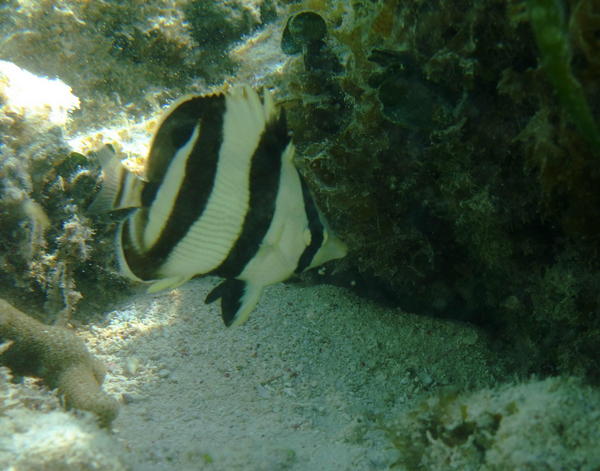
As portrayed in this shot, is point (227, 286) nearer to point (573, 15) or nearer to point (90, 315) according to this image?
point (573, 15)

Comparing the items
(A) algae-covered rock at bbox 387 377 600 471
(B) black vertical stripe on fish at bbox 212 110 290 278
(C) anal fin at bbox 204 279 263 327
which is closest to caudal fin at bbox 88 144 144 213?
(B) black vertical stripe on fish at bbox 212 110 290 278

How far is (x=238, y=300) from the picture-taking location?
178cm

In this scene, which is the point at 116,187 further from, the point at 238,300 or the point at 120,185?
the point at 238,300

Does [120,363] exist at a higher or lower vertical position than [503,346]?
higher

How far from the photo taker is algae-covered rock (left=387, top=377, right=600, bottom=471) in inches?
66.4

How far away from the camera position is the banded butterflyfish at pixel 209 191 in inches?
62.2

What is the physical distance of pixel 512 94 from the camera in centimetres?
200

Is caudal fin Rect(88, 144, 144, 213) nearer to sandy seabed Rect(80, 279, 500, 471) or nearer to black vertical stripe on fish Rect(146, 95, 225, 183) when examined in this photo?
black vertical stripe on fish Rect(146, 95, 225, 183)

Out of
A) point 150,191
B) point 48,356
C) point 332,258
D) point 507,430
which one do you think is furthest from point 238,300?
point 48,356

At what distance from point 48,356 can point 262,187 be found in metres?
1.89

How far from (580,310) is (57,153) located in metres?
3.52

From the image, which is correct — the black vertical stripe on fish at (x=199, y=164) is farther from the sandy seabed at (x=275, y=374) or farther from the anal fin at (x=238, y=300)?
the sandy seabed at (x=275, y=374)

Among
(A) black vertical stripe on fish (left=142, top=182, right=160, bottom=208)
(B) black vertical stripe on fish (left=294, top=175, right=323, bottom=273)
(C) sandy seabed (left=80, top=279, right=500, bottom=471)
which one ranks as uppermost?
(A) black vertical stripe on fish (left=142, top=182, right=160, bottom=208)

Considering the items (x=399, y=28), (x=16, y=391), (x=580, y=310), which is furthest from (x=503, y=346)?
(x=16, y=391)
